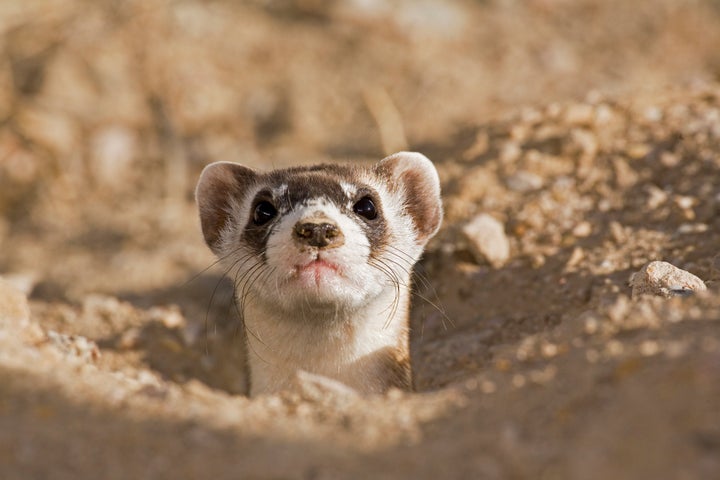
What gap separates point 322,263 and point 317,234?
117 millimetres

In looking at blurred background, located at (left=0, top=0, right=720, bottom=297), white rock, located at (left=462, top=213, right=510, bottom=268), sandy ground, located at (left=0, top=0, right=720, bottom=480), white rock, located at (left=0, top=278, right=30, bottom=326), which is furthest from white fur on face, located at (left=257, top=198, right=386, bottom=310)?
blurred background, located at (left=0, top=0, right=720, bottom=297)

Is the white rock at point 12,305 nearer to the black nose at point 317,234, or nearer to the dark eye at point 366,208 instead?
the black nose at point 317,234

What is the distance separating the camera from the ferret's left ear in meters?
3.64

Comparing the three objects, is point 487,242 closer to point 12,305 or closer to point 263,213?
point 263,213

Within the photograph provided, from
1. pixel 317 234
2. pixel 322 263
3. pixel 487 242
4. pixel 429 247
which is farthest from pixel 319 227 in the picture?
pixel 429 247

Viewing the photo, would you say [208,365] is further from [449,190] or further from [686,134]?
[686,134]

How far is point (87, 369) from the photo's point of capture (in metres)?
2.51

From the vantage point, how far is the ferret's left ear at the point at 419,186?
12.0 feet

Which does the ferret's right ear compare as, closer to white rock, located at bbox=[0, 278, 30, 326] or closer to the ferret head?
the ferret head

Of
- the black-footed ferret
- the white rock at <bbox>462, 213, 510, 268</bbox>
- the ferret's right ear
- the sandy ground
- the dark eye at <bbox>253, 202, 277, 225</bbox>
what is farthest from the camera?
the white rock at <bbox>462, 213, 510, 268</bbox>

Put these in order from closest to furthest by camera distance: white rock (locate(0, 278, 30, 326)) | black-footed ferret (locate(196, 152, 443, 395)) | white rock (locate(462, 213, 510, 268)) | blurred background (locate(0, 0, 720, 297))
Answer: black-footed ferret (locate(196, 152, 443, 395))
white rock (locate(0, 278, 30, 326))
white rock (locate(462, 213, 510, 268))
blurred background (locate(0, 0, 720, 297))

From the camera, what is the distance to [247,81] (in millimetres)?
6559

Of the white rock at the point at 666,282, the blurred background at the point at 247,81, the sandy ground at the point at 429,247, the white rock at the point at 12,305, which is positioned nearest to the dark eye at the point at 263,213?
the sandy ground at the point at 429,247

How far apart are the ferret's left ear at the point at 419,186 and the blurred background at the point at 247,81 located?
193cm
